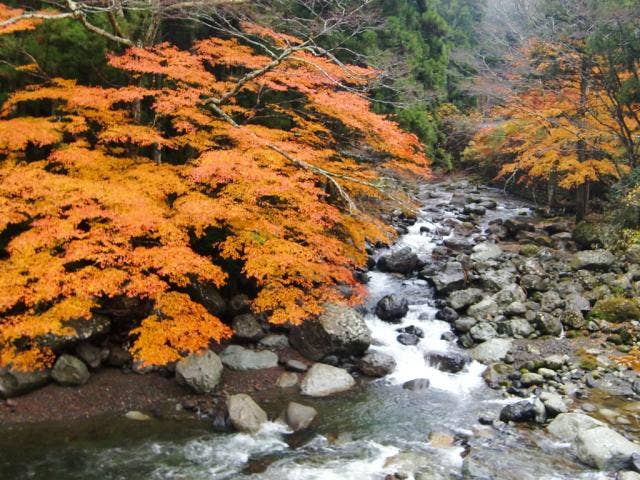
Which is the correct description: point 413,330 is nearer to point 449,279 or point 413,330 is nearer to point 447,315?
point 447,315

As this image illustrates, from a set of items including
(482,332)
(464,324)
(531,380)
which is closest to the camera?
(531,380)

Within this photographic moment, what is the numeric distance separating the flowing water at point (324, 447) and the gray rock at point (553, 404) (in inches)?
25.2

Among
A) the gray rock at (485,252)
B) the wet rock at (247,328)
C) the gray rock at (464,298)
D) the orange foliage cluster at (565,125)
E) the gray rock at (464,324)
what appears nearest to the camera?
the wet rock at (247,328)

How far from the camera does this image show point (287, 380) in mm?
9953

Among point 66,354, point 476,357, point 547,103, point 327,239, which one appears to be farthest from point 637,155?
point 66,354

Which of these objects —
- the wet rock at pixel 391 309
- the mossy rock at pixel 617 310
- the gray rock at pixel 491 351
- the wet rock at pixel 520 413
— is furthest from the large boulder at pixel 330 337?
the mossy rock at pixel 617 310

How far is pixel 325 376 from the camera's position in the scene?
9.88m

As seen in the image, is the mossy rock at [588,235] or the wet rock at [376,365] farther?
the mossy rock at [588,235]

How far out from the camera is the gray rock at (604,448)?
714cm

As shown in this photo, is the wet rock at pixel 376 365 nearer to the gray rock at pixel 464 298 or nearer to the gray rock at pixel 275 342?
the gray rock at pixel 275 342

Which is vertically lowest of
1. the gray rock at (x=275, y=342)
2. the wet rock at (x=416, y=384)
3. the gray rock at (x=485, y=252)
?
the wet rock at (x=416, y=384)

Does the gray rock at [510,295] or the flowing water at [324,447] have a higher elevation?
the gray rock at [510,295]

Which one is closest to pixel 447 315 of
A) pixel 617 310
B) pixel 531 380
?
pixel 531 380

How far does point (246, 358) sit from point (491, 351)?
5.63 m
